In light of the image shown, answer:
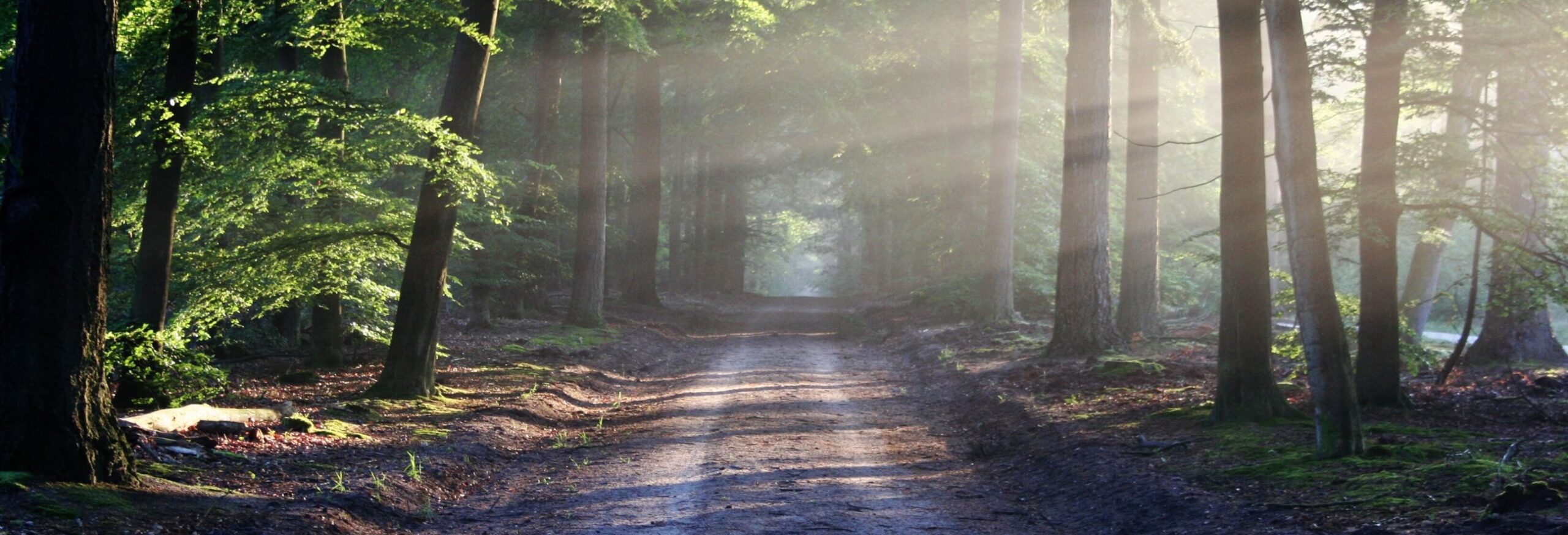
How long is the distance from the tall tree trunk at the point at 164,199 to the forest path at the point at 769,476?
4.68m

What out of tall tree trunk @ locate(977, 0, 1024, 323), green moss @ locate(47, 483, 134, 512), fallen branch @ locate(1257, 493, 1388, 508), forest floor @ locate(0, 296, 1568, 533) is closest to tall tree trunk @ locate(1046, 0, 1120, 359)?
forest floor @ locate(0, 296, 1568, 533)

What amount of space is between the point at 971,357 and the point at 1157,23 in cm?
822

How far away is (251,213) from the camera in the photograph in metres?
Result: 12.2

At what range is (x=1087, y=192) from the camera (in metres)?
17.2

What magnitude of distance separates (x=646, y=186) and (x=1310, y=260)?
25333 mm

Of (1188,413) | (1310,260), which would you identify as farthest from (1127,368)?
(1310,260)

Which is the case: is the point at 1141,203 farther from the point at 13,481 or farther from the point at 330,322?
the point at 13,481

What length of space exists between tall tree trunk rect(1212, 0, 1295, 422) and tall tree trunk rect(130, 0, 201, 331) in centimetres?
1049

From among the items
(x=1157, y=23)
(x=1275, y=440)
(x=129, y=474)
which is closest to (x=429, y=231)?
(x=129, y=474)

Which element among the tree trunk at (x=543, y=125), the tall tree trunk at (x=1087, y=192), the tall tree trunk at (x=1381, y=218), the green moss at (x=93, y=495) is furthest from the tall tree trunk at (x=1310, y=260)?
the tree trunk at (x=543, y=125)

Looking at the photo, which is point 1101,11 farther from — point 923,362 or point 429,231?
point 429,231

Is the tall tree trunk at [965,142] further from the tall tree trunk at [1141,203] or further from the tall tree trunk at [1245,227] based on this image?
the tall tree trunk at [1245,227]

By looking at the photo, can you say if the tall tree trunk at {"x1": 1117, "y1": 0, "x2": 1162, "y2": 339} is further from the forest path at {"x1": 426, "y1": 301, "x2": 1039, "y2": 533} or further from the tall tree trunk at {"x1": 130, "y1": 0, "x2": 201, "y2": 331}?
the tall tree trunk at {"x1": 130, "y1": 0, "x2": 201, "y2": 331}

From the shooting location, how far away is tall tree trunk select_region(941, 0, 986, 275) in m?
27.5
